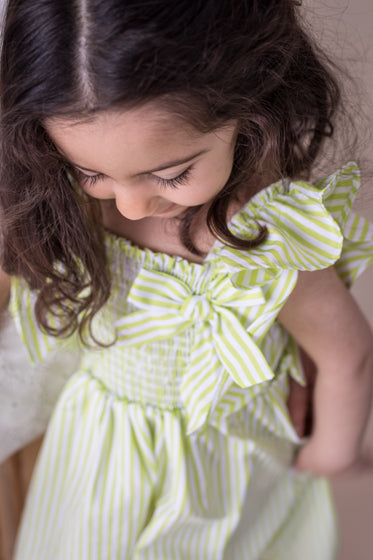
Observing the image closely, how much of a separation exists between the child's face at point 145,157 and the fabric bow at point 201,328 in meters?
0.11

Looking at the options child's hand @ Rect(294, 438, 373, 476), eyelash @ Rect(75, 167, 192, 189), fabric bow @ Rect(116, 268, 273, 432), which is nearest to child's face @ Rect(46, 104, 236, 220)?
eyelash @ Rect(75, 167, 192, 189)

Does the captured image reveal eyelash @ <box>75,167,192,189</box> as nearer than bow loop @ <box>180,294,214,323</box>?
Yes

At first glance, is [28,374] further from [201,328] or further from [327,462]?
[327,462]

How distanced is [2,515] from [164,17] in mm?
829

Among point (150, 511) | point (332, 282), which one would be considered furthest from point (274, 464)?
point (332, 282)

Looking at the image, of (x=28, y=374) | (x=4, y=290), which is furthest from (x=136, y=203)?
(x=28, y=374)

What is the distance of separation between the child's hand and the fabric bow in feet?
0.69

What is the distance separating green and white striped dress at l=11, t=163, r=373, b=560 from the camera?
2.01 ft

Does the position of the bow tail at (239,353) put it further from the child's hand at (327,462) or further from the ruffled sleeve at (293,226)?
the child's hand at (327,462)

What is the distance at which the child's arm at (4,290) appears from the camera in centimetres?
71

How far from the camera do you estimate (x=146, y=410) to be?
29.5 inches

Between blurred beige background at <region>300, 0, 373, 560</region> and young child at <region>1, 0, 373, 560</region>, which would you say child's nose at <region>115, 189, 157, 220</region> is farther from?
blurred beige background at <region>300, 0, 373, 560</region>

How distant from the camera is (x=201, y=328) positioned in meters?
0.68

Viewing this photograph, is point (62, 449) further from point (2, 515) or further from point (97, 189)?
point (97, 189)
